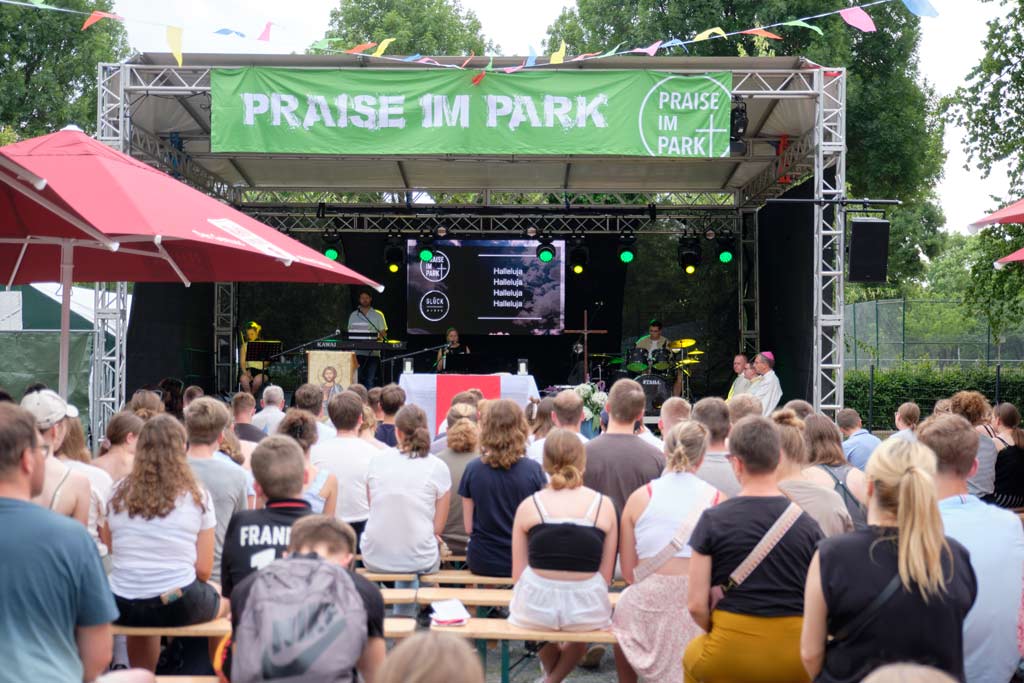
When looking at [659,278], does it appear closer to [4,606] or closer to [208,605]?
[208,605]

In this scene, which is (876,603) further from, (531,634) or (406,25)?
(406,25)

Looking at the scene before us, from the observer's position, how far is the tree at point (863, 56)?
2272 cm

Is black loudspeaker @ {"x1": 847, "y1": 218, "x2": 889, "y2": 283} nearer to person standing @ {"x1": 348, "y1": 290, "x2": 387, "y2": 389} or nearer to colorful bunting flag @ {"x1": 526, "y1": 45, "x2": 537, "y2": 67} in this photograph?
colorful bunting flag @ {"x1": 526, "y1": 45, "x2": 537, "y2": 67}

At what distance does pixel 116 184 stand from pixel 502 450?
2.62m

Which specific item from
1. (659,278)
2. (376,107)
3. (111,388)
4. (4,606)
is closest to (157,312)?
(111,388)

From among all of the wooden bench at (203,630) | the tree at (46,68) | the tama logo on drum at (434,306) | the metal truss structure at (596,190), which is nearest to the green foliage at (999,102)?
the metal truss structure at (596,190)

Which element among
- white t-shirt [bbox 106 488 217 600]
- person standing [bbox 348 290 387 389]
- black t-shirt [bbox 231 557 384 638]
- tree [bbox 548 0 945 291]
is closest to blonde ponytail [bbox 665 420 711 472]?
black t-shirt [bbox 231 557 384 638]

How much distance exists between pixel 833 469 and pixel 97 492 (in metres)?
3.33

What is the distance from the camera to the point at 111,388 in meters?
11.7

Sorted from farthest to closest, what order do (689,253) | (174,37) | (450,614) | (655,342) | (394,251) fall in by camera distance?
→ (394,251), (689,253), (655,342), (174,37), (450,614)

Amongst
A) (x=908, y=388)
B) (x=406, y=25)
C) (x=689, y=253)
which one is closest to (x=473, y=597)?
(x=689, y=253)

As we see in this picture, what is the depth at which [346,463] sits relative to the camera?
5512 millimetres

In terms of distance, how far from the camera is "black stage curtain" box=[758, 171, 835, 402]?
12.8 m

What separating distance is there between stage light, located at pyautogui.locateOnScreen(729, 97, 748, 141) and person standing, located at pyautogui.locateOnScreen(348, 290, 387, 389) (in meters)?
5.69
